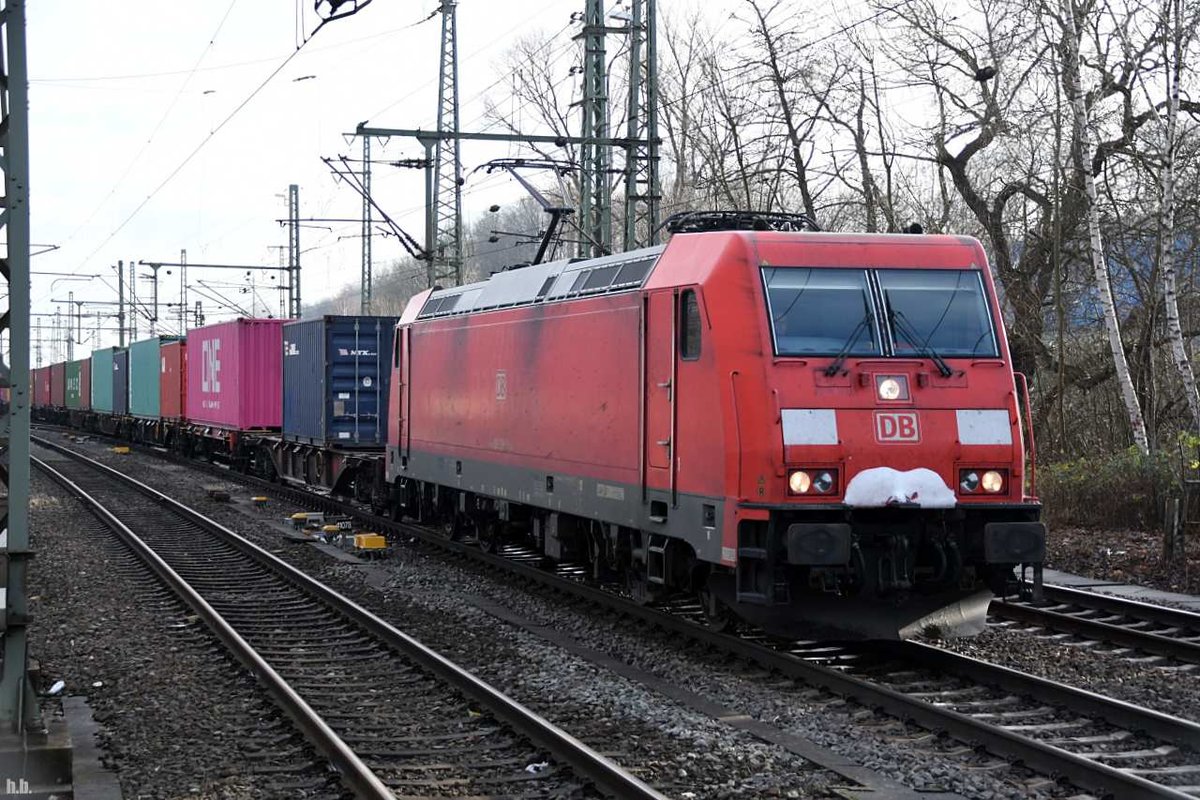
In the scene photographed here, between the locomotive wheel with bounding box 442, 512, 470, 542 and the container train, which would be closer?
the container train

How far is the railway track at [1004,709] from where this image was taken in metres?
6.81

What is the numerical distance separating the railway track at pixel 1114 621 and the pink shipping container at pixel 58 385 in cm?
5723

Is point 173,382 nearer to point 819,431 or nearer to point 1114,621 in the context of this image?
point 1114,621

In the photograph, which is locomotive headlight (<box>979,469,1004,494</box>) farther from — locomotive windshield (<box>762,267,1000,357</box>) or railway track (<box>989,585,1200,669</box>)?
railway track (<box>989,585,1200,669</box>)

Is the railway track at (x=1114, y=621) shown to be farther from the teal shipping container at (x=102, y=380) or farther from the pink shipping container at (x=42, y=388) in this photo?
the pink shipping container at (x=42, y=388)

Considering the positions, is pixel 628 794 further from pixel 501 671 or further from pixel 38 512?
pixel 38 512

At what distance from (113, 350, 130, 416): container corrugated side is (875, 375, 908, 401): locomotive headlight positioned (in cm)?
3914

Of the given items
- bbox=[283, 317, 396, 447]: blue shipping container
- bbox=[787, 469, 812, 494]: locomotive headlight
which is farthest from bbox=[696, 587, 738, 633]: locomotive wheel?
bbox=[283, 317, 396, 447]: blue shipping container

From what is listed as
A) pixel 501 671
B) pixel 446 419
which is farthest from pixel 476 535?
pixel 501 671

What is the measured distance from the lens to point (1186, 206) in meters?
18.4

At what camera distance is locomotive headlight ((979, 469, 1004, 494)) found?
9430mm

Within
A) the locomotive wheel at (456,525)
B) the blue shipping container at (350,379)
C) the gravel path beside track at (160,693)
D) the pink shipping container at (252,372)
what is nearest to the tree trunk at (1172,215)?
the locomotive wheel at (456,525)

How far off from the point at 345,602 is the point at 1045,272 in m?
14.7

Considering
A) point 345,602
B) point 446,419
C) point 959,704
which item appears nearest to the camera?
point 959,704
